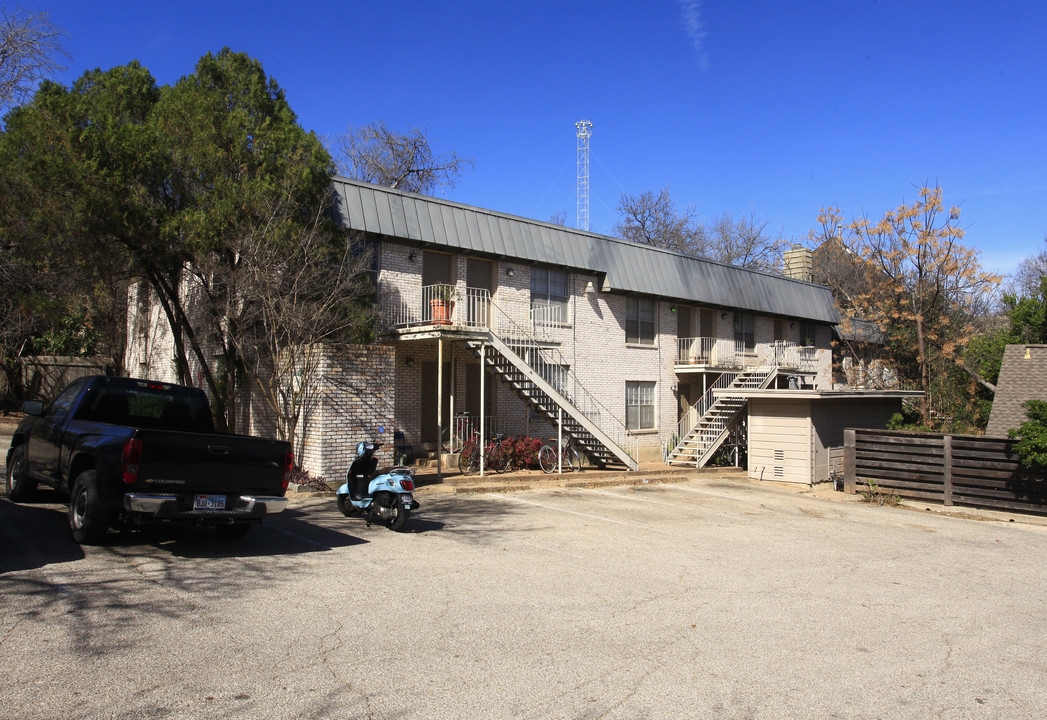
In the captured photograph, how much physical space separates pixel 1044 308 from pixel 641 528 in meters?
18.3

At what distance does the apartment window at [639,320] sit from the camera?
22984 mm

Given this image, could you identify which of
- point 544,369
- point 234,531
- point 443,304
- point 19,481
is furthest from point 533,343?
point 19,481

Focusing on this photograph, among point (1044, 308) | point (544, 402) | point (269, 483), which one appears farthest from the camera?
point (1044, 308)

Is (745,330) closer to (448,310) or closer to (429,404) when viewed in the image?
(429,404)

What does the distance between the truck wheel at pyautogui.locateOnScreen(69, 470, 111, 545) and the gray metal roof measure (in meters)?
9.03

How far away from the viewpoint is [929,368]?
25.6 metres

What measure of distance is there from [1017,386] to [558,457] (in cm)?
1119

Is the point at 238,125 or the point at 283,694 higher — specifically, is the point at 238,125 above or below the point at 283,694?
above

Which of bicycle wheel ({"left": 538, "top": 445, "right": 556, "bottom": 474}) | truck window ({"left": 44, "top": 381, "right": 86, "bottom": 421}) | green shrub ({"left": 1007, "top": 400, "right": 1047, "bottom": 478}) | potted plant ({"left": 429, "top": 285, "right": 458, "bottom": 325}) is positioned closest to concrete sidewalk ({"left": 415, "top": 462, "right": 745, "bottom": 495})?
bicycle wheel ({"left": 538, "top": 445, "right": 556, "bottom": 474})

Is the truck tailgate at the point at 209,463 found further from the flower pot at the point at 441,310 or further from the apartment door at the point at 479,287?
the apartment door at the point at 479,287

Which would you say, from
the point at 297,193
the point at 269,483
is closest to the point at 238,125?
the point at 297,193

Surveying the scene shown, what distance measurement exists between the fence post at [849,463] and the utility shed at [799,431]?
1058mm

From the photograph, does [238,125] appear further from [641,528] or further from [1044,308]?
[1044,308]

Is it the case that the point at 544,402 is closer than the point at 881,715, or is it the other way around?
the point at 881,715
